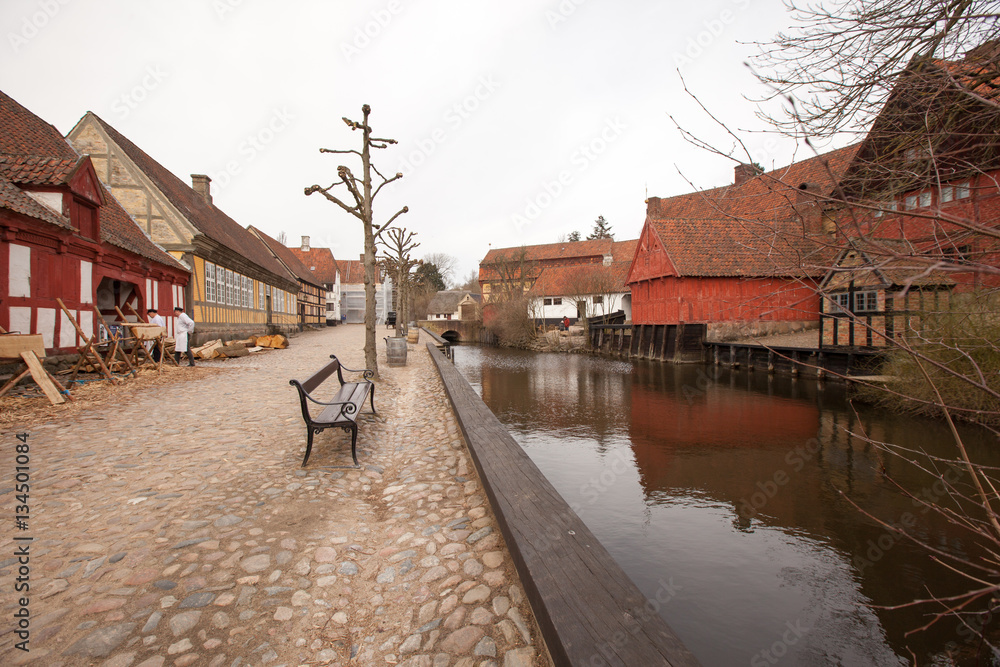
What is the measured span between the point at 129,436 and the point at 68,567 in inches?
125

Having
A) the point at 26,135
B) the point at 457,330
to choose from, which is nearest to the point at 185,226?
the point at 26,135

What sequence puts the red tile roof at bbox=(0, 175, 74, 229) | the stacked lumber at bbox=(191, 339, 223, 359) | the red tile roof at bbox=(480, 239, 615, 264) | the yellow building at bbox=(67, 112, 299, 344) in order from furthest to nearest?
the red tile roof at bbox=(480, 239, 615, 264) < the yellow building at bbox=(67, 112, 299, 344) < the stacked lumber at bbox=(191, 339, 223, 359) < the red tile roof at bbox=(0, 175, 74, 229)

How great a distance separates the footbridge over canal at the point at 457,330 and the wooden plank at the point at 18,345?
3941 centimetres

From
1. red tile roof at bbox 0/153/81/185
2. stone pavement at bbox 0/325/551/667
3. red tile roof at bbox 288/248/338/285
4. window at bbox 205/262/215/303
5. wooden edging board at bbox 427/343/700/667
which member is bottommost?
stone pavement at bbox 0/325/551/667

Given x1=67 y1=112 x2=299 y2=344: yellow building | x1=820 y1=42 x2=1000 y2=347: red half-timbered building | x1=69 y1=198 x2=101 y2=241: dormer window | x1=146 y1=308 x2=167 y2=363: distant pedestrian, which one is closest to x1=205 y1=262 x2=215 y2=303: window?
x1=67 y1=112 x2=299 y2=344: yellow building

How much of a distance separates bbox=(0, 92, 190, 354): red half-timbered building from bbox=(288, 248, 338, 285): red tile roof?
129 ft

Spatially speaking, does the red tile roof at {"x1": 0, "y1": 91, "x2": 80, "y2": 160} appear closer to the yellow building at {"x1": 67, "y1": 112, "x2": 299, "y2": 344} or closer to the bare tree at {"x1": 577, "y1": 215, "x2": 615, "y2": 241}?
the yellow building at {"x1": 67, "y1": 112, "x2": 299, "y2": 344}

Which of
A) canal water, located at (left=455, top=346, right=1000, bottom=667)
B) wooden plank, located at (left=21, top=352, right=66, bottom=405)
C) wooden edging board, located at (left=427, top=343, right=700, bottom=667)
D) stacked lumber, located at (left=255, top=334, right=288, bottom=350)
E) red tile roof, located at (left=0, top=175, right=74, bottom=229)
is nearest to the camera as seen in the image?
wooden edging board, located at (left=427, top=343, right=700, bottom=667)

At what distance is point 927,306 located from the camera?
11.8 metres

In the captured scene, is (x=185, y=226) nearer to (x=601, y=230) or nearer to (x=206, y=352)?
(x=206, y=352)

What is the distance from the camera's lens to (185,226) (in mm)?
16047

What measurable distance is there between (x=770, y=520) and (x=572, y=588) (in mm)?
4434

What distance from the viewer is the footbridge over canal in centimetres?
4747

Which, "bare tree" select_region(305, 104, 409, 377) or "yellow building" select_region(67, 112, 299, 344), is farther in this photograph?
"yellow building" select_region(67, 112, 299, 344)
